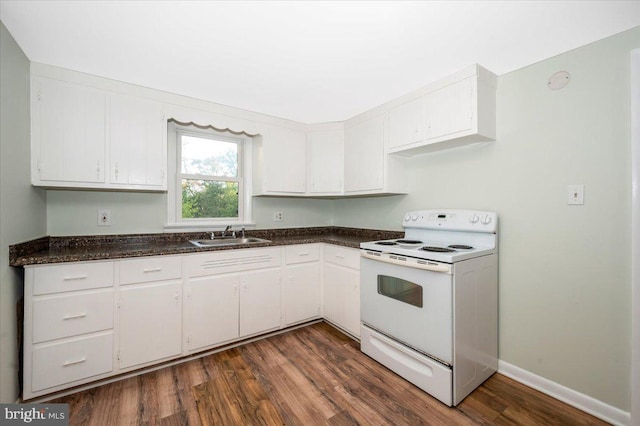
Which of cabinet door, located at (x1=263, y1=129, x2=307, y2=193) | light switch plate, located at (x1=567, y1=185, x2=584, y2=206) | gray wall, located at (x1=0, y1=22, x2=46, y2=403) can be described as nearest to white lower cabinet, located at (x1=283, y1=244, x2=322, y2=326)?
cabinet door, located at (x1=263, y1=129, x2=307, y2=193)

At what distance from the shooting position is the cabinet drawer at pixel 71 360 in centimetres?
170

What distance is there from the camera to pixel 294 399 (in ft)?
5.81

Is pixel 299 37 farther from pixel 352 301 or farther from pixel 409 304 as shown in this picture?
pixel 352 301

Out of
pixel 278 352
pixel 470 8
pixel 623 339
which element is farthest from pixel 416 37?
pixel 278 352

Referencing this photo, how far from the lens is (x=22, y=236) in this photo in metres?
1.78

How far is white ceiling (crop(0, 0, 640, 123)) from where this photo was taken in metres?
1.44

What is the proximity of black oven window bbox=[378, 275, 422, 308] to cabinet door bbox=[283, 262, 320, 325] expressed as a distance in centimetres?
88

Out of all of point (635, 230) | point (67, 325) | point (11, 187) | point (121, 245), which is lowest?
point (67, 325)

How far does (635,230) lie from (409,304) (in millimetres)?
1305

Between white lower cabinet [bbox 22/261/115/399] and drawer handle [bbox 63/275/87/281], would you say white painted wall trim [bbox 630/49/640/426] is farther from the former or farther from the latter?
drawer handle [bbox 63/275/87/281]

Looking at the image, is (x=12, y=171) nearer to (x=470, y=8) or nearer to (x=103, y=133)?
(x=103, y=133)

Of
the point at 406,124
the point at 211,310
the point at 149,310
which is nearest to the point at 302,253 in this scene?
the point at 211,310

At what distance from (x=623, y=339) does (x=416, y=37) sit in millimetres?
2167

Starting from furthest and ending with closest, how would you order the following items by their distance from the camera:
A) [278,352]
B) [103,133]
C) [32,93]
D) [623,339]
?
1. [278,352]
2. [103,133]
3. [32,93]
4. [623,339]
